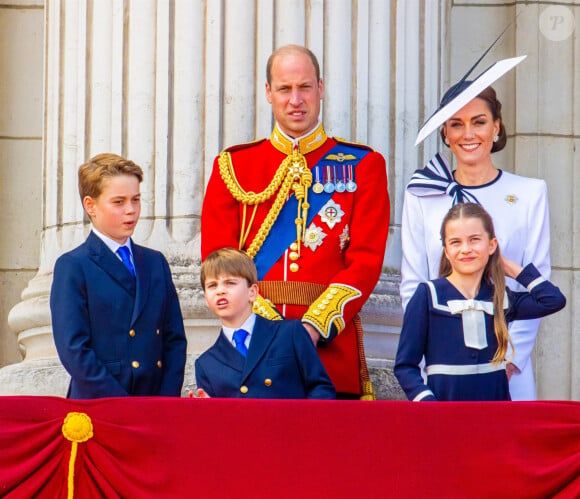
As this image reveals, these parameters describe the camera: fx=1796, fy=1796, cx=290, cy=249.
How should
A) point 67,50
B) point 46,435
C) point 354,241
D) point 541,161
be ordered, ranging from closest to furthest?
1. point 46,435
2. point 354,241
3. point 67,50
4. point 541,161

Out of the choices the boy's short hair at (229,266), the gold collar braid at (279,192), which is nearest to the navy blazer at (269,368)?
the boy's short hair at (229,266)

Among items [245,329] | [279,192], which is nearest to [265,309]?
[245,329]

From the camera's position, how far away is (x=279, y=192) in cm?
638

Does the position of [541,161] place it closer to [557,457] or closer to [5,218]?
[5,218]

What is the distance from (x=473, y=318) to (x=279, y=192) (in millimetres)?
983

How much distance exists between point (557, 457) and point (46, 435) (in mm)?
1472

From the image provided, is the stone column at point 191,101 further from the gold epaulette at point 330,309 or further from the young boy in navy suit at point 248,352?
the young boy in navy suit at point 248,352

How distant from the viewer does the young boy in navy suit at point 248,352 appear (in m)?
5.66

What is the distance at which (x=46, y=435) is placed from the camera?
16.8ft

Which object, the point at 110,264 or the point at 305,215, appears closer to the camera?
the point at 110,264

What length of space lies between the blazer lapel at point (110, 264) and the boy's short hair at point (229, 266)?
245 millimetres

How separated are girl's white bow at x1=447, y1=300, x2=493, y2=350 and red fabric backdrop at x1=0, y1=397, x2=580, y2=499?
0.55 meters

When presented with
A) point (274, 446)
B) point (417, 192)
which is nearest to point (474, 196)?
point (417, 192)

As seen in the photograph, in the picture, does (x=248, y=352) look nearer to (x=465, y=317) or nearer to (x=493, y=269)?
(x=465, y=317)
